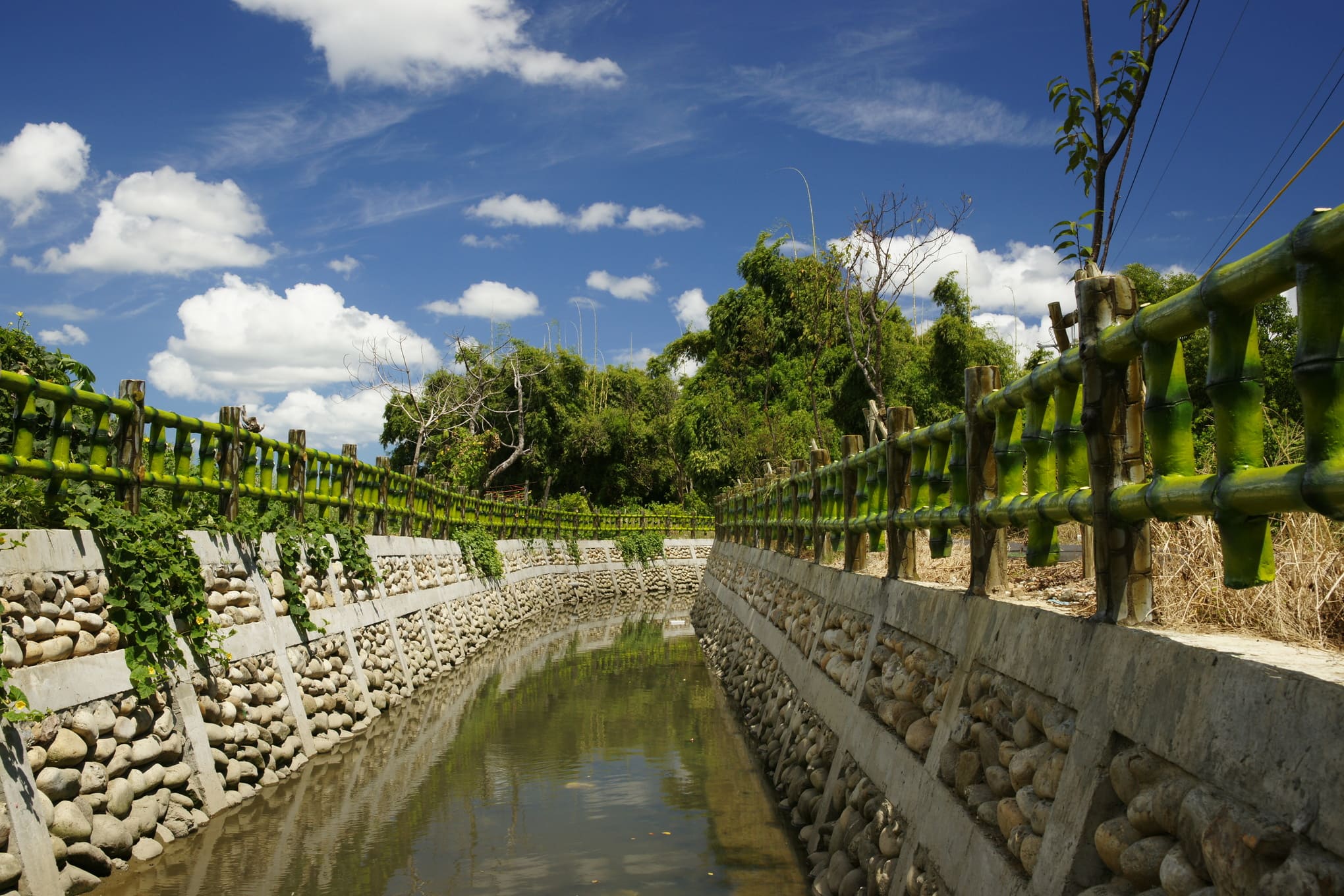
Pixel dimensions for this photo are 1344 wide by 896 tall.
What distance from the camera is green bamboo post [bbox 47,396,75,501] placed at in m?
6.43

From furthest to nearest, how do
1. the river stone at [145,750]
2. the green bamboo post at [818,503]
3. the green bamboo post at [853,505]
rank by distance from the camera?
the green bamboo post at [818,503] → the green bamboo post at [853,505] → the river stone at [145,750]

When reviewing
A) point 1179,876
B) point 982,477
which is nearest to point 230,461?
point 982,477

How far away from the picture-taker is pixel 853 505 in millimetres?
8266

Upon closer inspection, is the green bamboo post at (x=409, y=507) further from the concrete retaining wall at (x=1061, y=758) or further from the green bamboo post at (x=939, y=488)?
the green bamboo post at (x=939, y=488)

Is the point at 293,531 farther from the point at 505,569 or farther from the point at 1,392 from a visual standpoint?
the point at 505,569

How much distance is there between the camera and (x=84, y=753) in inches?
225

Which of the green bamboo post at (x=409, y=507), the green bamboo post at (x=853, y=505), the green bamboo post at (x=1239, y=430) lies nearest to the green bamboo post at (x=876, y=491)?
the green bamboo post at (x=853, y=505)

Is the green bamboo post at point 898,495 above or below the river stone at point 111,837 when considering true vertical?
above

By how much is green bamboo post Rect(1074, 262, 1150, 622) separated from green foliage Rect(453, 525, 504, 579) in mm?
16130

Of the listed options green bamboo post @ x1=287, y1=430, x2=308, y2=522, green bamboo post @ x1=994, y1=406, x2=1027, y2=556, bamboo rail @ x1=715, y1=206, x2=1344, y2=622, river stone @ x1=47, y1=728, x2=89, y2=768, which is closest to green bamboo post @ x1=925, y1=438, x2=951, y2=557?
bamboo rail @ x1=715, y1=206, x2=1344, y2=622

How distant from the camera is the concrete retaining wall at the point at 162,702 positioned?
5352 millimetres

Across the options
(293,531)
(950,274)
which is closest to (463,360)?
(950,274)

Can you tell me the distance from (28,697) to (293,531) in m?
4.74

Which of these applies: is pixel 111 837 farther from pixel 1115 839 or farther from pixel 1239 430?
pixel 1239 430
